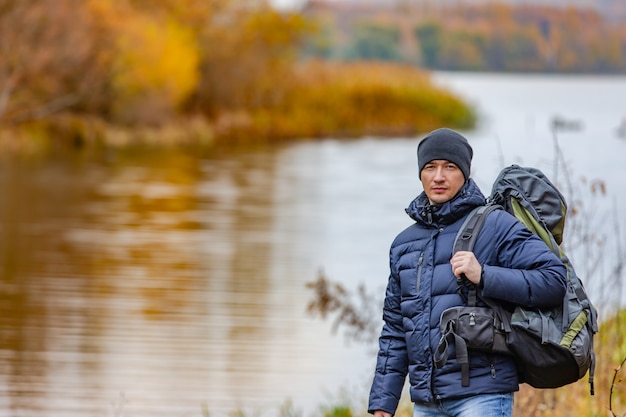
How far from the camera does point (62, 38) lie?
119ft

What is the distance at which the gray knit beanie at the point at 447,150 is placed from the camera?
3.77m

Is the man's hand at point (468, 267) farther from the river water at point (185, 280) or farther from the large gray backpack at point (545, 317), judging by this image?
the river water at point (185, 280)

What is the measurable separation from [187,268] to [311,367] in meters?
5.35

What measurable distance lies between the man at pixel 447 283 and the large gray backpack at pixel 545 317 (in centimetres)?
5

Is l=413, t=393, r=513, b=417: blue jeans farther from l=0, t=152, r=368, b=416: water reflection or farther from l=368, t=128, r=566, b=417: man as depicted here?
l=0, t=152, r=368, b=416: water reflection

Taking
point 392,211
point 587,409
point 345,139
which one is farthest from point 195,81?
point 587,409

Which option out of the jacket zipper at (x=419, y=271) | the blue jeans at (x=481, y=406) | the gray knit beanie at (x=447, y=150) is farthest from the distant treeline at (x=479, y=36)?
the blue jeans at (x=481, y=406)

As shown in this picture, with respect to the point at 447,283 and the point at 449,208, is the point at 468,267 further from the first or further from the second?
the point at 449,208

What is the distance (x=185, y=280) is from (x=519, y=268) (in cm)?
1056

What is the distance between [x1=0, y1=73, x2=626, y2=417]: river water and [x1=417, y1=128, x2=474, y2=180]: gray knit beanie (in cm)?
288

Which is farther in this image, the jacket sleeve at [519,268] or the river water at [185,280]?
the river water at [185,280]

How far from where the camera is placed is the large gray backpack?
3518 millimetres

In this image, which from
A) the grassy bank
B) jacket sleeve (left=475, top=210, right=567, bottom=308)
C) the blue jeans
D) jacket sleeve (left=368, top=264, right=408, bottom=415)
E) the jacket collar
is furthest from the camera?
the grassy bank

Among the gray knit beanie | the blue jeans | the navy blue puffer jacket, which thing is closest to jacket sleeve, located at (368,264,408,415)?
the navy blue puffer jacket
